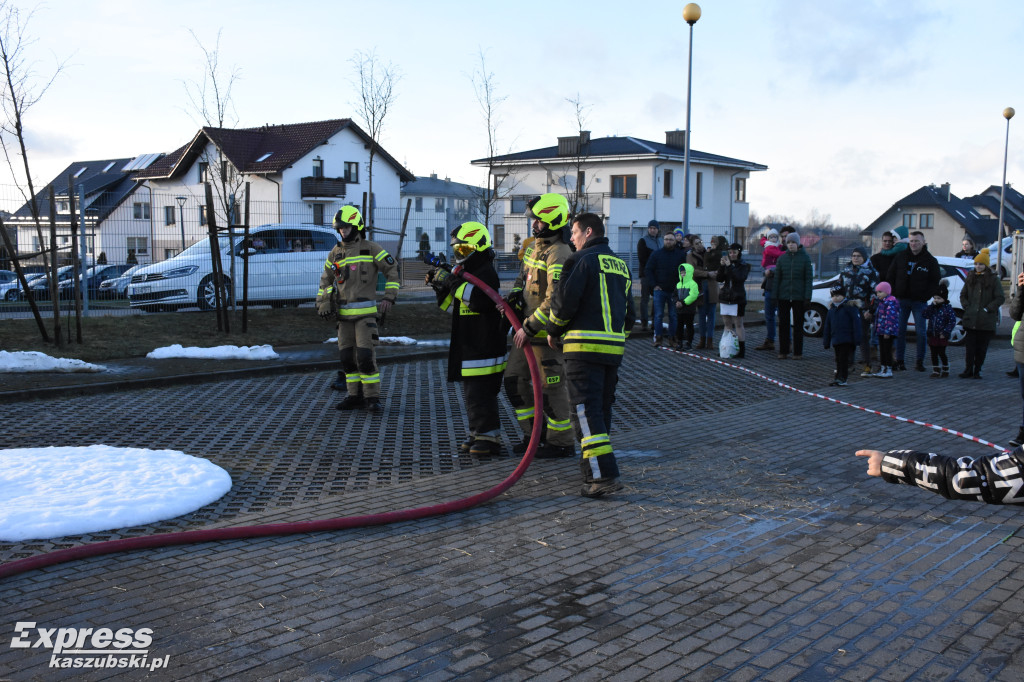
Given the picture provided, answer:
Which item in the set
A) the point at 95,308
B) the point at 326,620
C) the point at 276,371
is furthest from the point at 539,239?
the point at 95,308

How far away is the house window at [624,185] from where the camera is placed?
59625 millimetres

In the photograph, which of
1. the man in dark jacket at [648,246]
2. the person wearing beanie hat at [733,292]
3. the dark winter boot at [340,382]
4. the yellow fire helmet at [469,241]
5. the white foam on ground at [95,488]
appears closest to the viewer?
the white foam on ground at [95,488]

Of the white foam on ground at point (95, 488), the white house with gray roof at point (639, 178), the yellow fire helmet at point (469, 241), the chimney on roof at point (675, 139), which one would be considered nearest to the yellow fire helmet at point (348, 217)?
the yellow fire helmet at point (469, 241)

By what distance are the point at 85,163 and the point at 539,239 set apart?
81684mm

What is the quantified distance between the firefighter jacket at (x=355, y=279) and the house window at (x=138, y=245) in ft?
36.0

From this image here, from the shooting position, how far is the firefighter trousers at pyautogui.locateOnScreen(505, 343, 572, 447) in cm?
775

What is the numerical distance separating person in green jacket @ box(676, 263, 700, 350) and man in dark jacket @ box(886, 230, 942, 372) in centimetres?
301

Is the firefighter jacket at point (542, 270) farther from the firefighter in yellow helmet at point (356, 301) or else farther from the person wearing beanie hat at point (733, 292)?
the person wearing beanie hat at point (733, 292)

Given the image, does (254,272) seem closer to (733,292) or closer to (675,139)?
(733,292)

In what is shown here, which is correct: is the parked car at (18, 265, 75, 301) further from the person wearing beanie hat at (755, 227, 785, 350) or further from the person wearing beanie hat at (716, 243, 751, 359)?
the person wearing beanie hat at (755, 227, 785, 350)

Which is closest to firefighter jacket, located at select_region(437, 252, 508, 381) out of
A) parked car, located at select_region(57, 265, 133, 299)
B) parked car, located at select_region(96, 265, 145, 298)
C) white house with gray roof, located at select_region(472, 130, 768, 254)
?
parked car, located at select_region(96, 265, 145, 298)

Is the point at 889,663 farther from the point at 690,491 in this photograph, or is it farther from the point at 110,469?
the point at 110,469

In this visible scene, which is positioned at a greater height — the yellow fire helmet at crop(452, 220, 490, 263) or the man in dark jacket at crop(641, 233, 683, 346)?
the yellow fire helmet at crop(452, 220, 490, 263)

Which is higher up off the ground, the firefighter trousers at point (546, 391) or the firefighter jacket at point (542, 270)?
the firefighter jacket at point (542, 270)
